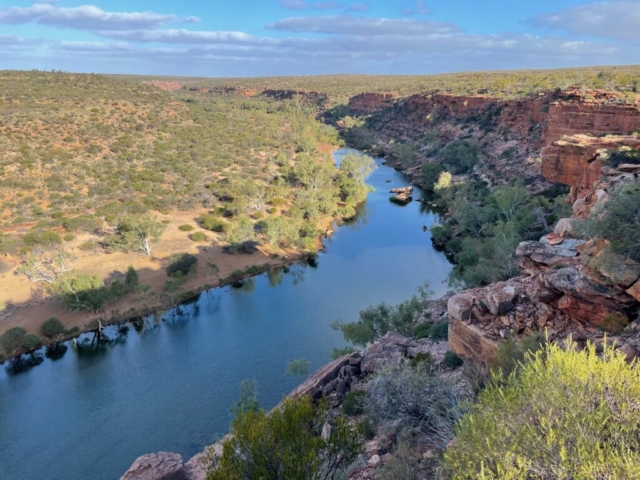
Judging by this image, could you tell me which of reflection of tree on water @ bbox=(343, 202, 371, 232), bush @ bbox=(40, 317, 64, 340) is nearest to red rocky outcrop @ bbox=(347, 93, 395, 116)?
reflection of tree on water @ bbox=(343, 202, 371, 232)

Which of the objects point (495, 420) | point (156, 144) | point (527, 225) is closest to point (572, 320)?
point (495, 420)

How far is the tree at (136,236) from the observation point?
103ft

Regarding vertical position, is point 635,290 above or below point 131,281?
above

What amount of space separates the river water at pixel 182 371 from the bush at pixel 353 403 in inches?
245

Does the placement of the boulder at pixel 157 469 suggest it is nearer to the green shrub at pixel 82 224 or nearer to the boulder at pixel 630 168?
the boulder at pixel 630 168

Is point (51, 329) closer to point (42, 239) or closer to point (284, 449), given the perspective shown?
point (42, 239)

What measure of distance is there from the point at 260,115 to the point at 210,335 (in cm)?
6385

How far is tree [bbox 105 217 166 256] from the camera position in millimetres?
31312

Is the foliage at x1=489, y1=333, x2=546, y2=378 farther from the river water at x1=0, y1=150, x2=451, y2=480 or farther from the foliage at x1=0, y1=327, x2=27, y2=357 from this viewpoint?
the foliage at x1=0, y1=327, x2=27, y2=357

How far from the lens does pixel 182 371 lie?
2144cm

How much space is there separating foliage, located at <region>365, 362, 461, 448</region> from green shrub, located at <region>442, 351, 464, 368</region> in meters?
2.06

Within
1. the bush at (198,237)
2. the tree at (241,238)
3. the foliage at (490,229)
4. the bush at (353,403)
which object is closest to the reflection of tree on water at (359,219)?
the foliage at (490,229)

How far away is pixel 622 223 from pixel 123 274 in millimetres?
27733

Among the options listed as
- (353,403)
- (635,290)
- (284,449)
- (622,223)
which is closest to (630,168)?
(622,223)
